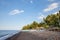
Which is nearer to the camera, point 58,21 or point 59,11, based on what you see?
point 58,21

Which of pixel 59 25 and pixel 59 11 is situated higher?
pixel 59 11

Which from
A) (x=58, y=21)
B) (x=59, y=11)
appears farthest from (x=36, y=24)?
(x=58, y=21)

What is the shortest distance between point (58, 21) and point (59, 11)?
13.1 m

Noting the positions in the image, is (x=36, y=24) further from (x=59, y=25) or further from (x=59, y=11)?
(x=59, y=25)

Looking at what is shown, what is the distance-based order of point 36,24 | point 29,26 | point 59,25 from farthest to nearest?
point 29,26, point 36,24, point 59,25

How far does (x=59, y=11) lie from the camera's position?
3634 inches

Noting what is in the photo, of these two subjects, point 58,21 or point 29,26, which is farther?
point 29,26

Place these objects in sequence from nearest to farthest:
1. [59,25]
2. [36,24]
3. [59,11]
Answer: [59,25] → [59,11] → [36,24]

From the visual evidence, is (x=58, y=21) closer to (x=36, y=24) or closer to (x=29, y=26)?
(x=36, y=24)

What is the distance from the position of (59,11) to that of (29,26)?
274 ft

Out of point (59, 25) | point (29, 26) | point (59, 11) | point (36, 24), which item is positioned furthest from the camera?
point (29, 26)

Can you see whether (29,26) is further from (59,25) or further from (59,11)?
(59,25)

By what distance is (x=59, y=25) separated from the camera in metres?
78.2

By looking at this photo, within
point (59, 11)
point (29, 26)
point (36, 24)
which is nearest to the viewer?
point (59, 11)
